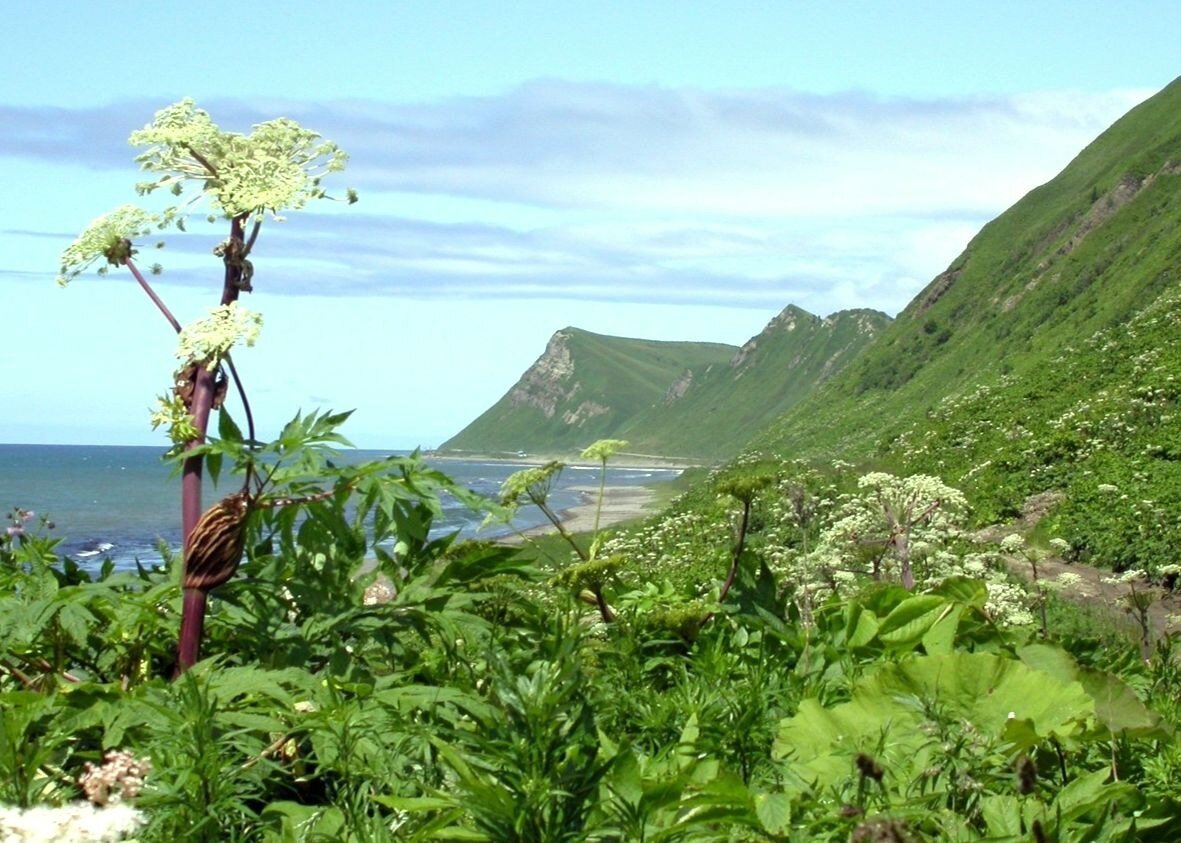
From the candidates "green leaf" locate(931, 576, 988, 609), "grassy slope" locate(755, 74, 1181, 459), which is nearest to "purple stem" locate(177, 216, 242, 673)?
"green leaf" locate(931, 576, 988, 609)

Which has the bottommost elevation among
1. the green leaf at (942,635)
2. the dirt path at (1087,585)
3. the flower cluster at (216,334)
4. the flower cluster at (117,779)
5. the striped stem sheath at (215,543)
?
the dirt path at (1087,585)

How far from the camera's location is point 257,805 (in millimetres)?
3064

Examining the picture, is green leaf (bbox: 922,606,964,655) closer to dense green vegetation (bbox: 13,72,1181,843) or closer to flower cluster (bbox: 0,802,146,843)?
dense green vegetation (bbox: 13,72,1181,843)

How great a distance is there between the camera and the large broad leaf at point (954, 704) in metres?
3.24

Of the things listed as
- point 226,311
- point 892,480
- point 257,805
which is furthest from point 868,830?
point 892,480

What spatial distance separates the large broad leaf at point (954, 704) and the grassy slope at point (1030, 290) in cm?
5055

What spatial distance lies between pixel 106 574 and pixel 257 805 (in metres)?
1.43

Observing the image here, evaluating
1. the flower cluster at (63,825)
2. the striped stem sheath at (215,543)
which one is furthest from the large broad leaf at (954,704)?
the flower cluster at (63,825)

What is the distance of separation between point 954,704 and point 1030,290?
87461mm

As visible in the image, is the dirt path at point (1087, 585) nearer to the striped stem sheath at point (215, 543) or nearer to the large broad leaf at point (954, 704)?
the large broad leaf at point (954, 704)

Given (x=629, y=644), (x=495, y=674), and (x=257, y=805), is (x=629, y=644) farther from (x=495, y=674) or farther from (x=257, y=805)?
(x=495, y=674)

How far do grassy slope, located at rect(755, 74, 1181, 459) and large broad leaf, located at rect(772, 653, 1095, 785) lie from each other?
50.5 meters

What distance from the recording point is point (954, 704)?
3.34m

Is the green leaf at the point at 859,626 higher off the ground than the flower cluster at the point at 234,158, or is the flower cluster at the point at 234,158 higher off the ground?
the flower cluster at the point at 234,158
